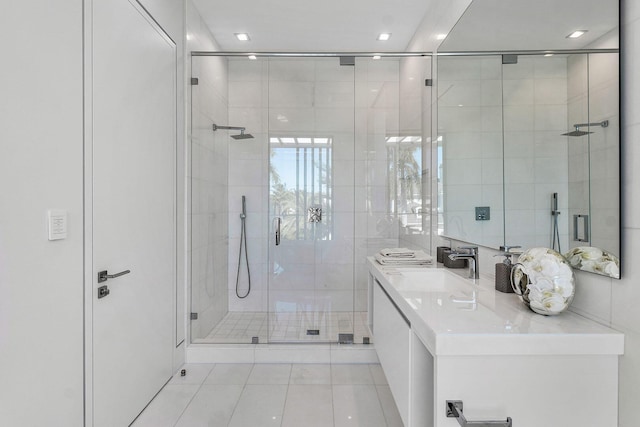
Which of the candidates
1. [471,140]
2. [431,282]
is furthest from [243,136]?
[431,282]

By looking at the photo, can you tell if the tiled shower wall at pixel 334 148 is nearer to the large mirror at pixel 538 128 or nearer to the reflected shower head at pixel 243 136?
the reflected shower head at pixel 243 136

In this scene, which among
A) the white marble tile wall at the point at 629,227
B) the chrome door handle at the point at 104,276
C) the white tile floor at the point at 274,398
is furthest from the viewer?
the white tile floor at the point at 274,398

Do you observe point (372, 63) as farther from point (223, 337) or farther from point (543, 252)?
point (223, 337)

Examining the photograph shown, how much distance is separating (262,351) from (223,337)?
14.3 inches

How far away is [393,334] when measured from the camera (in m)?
1.78

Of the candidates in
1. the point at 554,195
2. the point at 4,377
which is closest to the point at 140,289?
the point at 4,377

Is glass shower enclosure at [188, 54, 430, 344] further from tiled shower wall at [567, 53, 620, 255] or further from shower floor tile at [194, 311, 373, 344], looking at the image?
tiled shower wall at [567, 53, 620, 255]

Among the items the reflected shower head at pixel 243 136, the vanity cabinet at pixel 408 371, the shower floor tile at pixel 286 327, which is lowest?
the shower floor tile at pixel 286 327

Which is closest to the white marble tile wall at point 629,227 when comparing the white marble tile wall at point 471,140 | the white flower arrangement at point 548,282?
the white flower arrangement at point 548,282

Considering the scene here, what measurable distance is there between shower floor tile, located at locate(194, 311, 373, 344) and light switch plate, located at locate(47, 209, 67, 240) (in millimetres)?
1739

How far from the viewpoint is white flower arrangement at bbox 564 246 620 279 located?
1139mm

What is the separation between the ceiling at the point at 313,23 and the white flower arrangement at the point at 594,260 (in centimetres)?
228

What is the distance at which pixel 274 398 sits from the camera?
229 cm

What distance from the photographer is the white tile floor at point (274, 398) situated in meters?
2.05
